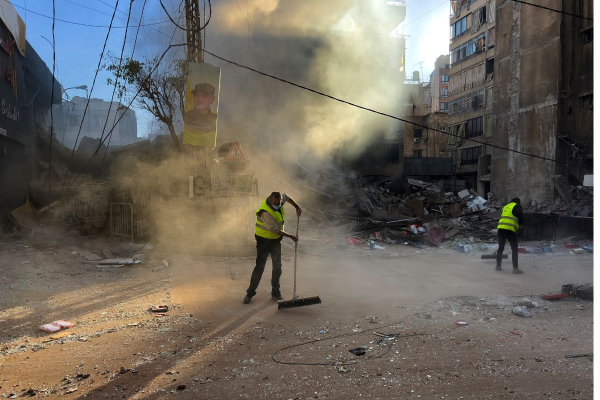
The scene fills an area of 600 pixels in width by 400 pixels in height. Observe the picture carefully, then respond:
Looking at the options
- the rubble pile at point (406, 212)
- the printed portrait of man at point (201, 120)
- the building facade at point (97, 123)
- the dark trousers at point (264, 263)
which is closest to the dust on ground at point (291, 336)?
the dark trousers at point (264, 263)

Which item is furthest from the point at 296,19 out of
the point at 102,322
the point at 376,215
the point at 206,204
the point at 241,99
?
the point at 102,322

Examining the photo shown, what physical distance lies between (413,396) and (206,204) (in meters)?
8.31

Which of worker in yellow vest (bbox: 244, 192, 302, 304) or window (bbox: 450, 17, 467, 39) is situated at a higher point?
window (bbox: 450, 17, 467, 39)

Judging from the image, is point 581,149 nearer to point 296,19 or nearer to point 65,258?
point 296,19

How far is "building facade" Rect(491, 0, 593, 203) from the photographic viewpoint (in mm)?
20594

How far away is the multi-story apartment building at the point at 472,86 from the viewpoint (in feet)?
106

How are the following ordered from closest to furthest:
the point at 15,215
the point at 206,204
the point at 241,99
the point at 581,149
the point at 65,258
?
1. the point at 65,258
2. the point at 206,204
3. the point at 15,215
4. the point at 581,149
5. the point at 241,99

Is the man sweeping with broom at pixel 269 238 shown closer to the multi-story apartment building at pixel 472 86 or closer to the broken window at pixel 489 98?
the multi-story apartment building at pixel 472 86

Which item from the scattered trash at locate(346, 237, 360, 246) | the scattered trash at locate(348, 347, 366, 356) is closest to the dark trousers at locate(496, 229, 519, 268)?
the scattered trash at locate(346, 237, 360, 246)

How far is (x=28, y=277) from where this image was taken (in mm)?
7379

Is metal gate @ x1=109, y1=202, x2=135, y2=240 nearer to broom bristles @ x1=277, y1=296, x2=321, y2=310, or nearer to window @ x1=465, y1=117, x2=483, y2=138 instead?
broom bristles @ x1=277, y1=296, x2=321, y2=310

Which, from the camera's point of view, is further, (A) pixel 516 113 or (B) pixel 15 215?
(A) pixel 516 113

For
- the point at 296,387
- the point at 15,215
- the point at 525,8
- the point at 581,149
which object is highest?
the point at 525,8

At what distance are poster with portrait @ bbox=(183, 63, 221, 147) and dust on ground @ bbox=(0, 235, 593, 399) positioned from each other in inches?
145
